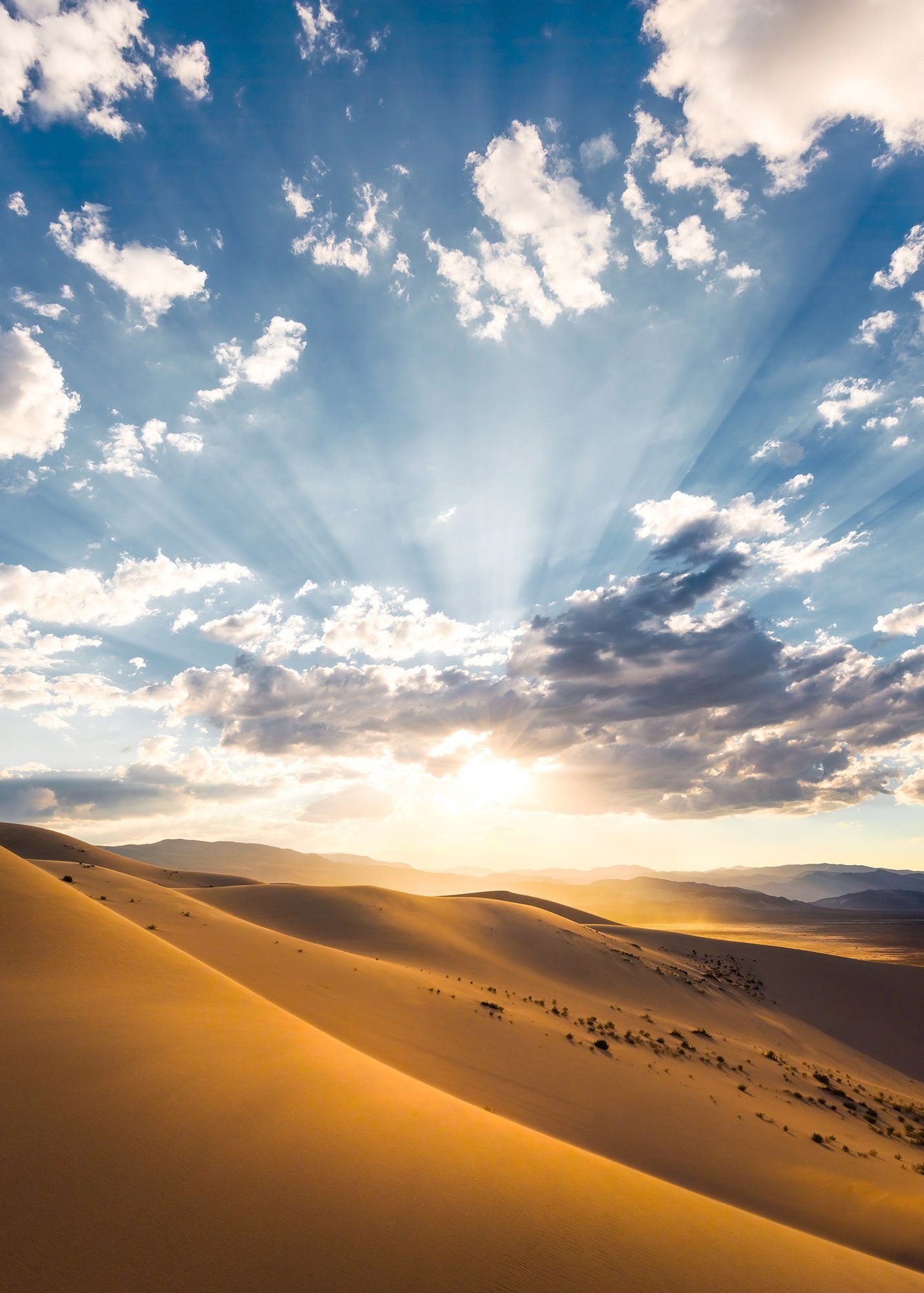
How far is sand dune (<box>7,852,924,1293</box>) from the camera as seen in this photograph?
5.14 m

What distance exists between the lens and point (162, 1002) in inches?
437

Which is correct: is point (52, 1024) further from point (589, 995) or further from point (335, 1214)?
point (589, 995)

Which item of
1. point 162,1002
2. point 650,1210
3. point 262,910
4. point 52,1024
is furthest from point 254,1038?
point 262,910

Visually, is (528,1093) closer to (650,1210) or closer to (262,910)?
(650,1210)

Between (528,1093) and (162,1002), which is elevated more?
(162,1002)

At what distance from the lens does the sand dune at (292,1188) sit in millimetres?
5141

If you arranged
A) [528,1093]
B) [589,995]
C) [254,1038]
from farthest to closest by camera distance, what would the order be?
1. [589,995]
2. [528,1093]
3. [254,1038]

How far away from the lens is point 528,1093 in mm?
13750

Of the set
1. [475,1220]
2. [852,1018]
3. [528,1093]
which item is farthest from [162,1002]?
[852,1018]

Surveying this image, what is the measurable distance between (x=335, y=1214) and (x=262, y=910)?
31.4 meters

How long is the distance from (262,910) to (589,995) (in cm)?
1858

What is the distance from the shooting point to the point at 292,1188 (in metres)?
6.16

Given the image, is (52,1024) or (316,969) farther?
(316,969)

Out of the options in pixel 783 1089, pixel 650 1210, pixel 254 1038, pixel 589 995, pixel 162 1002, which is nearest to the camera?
pixel 650 1210
